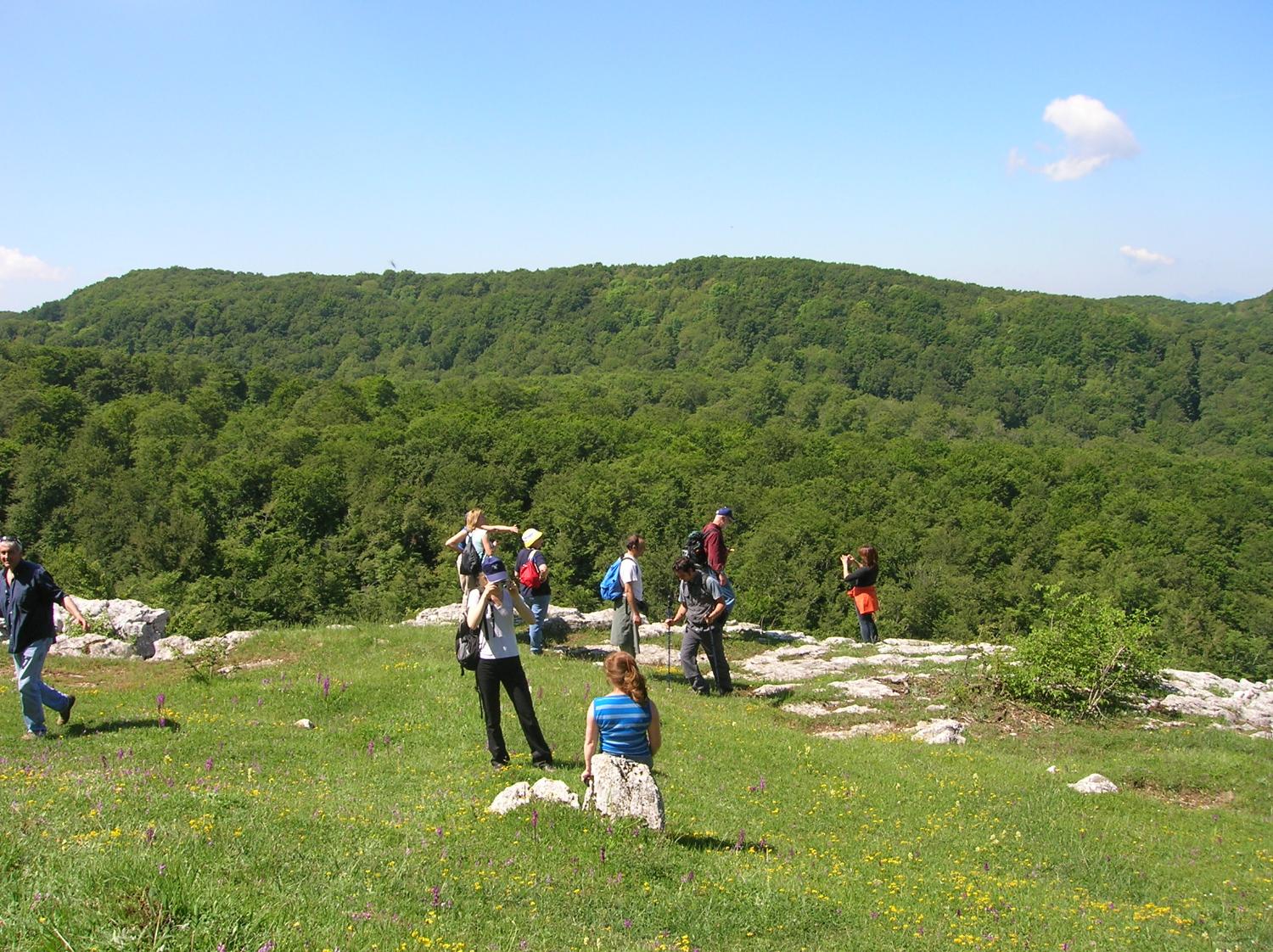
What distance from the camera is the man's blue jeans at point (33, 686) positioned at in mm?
10016

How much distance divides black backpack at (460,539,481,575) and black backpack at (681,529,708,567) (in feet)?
15.0

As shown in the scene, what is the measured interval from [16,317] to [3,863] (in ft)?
650

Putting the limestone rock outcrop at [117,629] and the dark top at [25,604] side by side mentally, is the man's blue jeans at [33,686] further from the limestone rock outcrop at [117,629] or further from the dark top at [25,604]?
the limestone rock outcrop at [117,629]

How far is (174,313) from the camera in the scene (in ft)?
553

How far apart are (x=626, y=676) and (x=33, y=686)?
7.09 m

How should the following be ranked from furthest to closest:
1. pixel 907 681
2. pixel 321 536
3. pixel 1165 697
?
1. pixel 321 536
2. pixel 907 681
3. pixel 1165 697

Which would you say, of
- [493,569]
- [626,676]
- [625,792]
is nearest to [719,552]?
[493,569]

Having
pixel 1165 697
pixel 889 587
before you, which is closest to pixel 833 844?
pixel 1165 697

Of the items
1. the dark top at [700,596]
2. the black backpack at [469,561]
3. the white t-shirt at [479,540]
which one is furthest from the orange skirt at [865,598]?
the black backpack at [469,561]

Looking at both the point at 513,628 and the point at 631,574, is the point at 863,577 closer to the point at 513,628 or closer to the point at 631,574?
the point at 631,574

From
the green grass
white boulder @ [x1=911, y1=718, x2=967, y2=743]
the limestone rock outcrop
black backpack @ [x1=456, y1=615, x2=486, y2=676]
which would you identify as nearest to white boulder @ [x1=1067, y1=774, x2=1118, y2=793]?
the green grass

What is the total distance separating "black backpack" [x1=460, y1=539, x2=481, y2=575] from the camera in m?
10.4

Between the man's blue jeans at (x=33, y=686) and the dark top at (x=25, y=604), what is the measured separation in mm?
89

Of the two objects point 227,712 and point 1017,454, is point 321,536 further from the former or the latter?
point 1017,454
